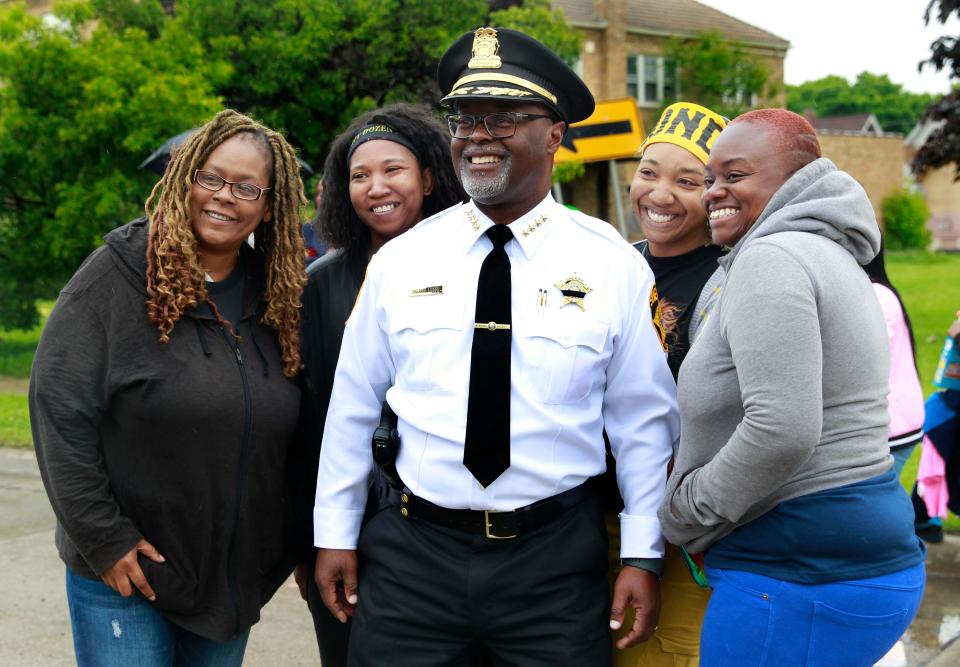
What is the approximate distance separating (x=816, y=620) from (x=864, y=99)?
102500 millimetres

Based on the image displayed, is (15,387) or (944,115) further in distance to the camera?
(944,115)

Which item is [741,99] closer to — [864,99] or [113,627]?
[113,627]

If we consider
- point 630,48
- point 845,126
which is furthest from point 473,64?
point 845,126

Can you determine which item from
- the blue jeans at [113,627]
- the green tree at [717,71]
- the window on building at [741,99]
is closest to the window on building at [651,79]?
the green tree at [717,71]

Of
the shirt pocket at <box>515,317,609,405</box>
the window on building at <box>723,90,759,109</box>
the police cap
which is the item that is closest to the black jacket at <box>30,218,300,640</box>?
the shirt pocket at <box>515,317,609,405</box>

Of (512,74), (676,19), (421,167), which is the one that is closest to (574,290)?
(512,74)

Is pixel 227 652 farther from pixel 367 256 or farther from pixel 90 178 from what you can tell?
pixel 90 178

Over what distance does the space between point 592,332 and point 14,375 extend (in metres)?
13.0

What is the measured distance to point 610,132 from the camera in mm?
20703

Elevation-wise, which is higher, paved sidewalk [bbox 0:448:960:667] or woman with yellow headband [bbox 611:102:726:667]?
woman with yellow headband [bbox 611:102:726:667]

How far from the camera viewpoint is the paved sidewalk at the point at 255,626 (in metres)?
4.72

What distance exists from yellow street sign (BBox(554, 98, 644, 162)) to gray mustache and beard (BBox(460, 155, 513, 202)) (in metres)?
17.6

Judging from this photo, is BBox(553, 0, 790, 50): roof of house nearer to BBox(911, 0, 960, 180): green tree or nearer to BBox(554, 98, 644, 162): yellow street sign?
BBox(554, 98, 644, 162): yellow street sign

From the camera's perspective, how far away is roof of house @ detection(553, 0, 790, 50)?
3441 centimetres
